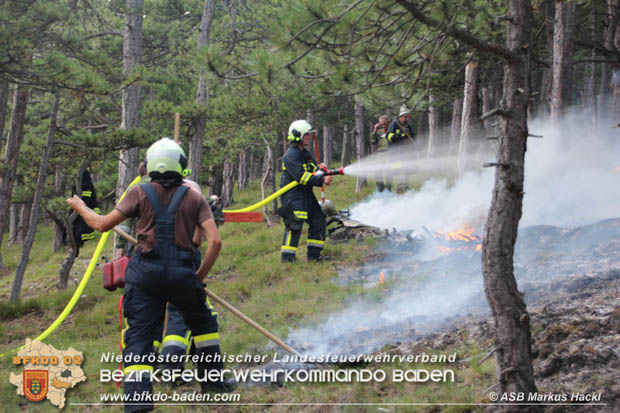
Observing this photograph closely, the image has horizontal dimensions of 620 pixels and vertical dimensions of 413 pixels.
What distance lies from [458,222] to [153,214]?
6.81 meters

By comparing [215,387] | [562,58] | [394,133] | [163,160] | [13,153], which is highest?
[562,58]

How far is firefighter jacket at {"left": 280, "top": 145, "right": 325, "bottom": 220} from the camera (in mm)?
8656

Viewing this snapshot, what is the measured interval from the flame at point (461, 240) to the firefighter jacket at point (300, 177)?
2303mm

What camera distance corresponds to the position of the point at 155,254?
4172mm

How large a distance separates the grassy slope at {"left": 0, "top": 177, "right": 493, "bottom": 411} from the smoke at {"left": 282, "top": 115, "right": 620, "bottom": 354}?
1.76 ft

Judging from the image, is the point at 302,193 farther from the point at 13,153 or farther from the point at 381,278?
the point at 13,153

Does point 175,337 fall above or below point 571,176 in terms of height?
below

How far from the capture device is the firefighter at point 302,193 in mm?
8672

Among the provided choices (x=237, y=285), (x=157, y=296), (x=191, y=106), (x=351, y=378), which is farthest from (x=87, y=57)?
(x=351, y=378)

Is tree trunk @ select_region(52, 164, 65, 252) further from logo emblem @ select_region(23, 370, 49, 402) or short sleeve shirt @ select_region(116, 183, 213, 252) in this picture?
short sleeve shirt @ select_region(116, 183, 213, 252)

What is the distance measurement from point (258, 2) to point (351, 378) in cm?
1352

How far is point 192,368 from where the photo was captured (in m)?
5.51

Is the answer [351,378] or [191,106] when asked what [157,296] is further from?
[191,106]

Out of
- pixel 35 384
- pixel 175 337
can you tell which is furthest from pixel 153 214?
pixel 35 384
